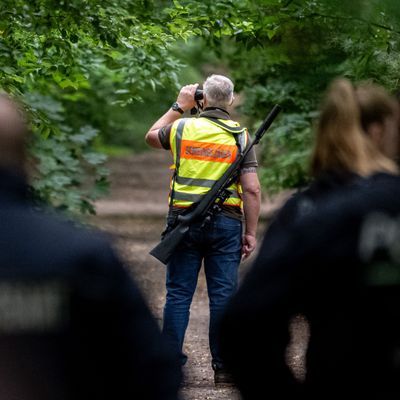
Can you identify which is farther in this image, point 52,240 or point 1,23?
point 1,23

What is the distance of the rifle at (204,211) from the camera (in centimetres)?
568

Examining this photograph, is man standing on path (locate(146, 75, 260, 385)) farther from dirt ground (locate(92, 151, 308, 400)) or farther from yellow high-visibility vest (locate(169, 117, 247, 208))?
dirt ground (locate(92, 151, 308, 400))

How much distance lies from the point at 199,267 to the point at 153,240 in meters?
9.70

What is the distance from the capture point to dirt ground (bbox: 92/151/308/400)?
6.26m

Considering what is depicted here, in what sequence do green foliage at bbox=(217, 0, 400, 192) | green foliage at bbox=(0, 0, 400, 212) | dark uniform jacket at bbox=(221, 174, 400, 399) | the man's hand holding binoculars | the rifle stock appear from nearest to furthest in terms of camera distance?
1. dark uniform jacket at bbox=(221, 174, 400, 399)
2. green foliage at bbox=(217, 0, 400, 192)
3. green foliage at bbox=(0, 0, 400, 212)
4. the rifle stock
5. the man's hand holding binoculars

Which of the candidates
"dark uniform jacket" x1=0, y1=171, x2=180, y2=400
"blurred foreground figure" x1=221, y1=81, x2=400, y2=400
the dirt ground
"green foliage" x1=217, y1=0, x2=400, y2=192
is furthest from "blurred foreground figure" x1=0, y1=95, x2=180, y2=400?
"green foliage" x1=217, y1=0, x2=400, y2=192

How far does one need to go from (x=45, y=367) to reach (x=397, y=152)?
4.57ft

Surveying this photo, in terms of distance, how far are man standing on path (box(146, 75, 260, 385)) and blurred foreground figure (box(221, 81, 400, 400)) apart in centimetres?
307

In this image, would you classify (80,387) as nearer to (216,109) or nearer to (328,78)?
(216,109)

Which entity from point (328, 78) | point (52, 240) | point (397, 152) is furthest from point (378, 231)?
point (328, 78)

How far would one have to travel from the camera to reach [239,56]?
28.8ft

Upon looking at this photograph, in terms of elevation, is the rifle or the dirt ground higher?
the rifle

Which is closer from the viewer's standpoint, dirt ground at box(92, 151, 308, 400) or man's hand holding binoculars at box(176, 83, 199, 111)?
man's hand holding binoculars at box(176, 83, 199, 111)

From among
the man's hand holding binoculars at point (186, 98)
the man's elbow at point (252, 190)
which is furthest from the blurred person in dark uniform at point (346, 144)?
the man's hand holding binoculars at point (186, 98)
